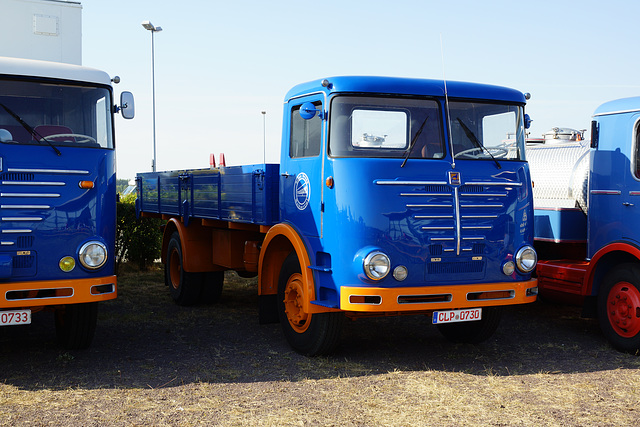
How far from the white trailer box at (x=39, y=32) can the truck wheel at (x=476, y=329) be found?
5.74 meters

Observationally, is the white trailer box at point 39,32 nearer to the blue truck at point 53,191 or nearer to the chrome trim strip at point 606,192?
the blue truck at point 53,191

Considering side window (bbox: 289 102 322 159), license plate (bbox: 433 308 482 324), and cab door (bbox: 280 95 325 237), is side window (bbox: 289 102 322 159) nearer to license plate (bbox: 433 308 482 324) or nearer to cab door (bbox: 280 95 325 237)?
cab door (bbox: 280 95 325 237)

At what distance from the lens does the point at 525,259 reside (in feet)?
22.4

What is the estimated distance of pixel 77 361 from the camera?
22.6ft

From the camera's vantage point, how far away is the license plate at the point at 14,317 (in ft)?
20.1

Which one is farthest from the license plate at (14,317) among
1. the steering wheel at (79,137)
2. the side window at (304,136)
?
the side window at (304,136)

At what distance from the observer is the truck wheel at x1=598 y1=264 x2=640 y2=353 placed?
7184 mm

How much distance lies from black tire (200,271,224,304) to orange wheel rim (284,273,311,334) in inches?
131

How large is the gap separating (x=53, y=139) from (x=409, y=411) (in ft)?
12.9

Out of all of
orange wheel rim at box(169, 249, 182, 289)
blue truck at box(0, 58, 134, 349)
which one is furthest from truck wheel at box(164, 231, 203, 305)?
blue truck at box(0, 58, 134, 349)

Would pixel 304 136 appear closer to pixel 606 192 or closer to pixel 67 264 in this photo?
pixel 67 264

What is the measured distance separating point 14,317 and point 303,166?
9.72ft

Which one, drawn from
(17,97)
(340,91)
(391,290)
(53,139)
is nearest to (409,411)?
(391,290)

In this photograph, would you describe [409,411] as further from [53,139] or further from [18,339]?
[18,339]
